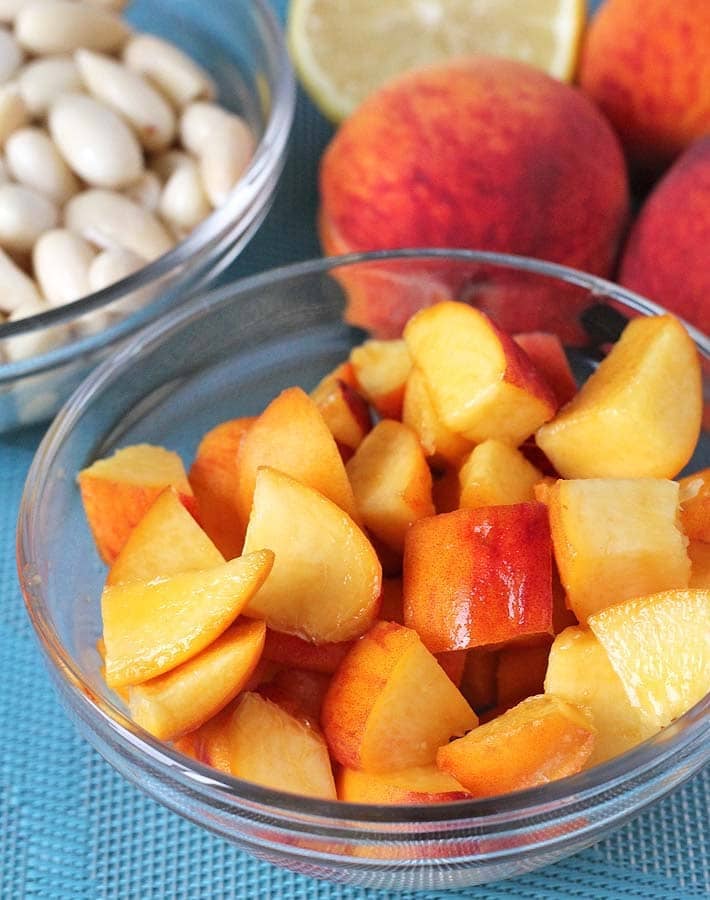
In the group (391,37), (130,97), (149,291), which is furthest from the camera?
(391,37)

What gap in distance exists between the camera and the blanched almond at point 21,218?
1.08 meters

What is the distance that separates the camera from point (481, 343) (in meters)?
0.81

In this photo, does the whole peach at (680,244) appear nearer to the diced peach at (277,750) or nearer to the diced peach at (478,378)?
the diced peach at (478,378)

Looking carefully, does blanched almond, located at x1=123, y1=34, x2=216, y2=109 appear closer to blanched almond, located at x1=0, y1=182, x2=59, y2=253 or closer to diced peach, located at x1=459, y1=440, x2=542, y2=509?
blanched almond, located at x1=0, y1=182, x2=59, y2=253

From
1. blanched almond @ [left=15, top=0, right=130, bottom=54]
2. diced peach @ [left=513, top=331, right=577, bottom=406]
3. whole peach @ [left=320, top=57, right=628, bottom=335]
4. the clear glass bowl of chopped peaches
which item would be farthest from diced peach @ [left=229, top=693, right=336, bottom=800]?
blanched almond @ [left=15, top=0, right=130, bottom=54]

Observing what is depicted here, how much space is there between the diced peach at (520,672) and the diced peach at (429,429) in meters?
0.15

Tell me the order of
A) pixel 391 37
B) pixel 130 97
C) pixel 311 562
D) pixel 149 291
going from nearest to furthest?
pixel 311 562 → pixel 149 291 → pixel 130 97 → pixel 391 37

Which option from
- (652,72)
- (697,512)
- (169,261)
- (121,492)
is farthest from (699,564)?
(652,72)

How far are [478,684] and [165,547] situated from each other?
8.6 inches

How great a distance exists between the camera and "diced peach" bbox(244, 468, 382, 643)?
72 centimetres

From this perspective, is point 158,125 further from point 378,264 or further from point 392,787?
point 392,787

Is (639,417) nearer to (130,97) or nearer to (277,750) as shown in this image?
(277,750)

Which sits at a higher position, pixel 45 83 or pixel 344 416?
pixel 45 83

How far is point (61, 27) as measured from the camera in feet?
3.97
